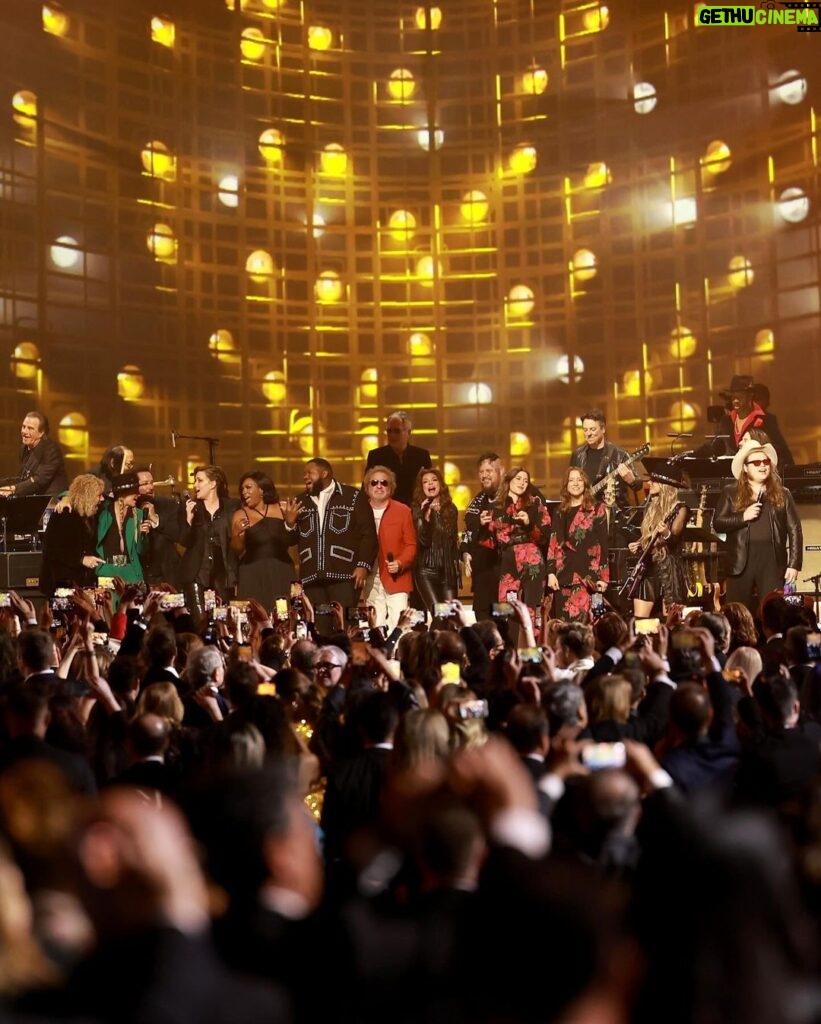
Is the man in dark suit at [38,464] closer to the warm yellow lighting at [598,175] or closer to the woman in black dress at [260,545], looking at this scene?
the woman in black dress at [260,545]

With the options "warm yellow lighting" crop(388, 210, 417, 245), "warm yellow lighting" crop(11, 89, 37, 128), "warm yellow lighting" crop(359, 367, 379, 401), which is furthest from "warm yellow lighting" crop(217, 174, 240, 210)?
"warm yellow lighting" crop(359, 367, 379, 401)

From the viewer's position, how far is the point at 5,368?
18031mm

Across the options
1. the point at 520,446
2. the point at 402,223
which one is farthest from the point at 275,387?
the point at 520,446

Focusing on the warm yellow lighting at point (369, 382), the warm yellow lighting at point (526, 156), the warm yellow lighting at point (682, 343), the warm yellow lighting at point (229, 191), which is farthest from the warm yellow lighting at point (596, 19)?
the warm yellow lighting at point (369, 382)

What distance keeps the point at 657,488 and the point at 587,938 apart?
38.7 feet

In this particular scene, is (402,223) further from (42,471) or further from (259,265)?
(42,471)

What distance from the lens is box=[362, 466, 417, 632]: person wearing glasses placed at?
1278 cm

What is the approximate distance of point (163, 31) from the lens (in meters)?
19.8

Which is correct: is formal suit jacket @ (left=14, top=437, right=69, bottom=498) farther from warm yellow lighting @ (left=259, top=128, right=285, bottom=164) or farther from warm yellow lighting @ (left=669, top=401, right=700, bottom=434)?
warm yellow lighting @ (left=669, top=401, right=700, bottom=434)

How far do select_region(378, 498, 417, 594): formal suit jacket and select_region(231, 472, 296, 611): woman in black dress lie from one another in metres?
0.82

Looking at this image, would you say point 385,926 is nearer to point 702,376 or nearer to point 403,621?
point 403,621

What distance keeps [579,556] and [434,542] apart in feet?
4.26

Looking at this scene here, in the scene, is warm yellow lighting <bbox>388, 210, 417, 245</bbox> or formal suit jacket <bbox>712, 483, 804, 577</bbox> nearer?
formal suit jacket <bbox>712, 483, 804, 577</bbox>

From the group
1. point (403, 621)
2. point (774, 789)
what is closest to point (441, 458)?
point (403, 621)
